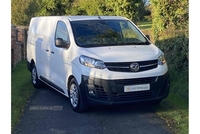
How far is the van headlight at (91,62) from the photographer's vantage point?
21.6ft

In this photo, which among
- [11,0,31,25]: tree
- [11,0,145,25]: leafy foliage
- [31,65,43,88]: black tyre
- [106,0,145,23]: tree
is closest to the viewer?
[31,65,43,88]: black tyre

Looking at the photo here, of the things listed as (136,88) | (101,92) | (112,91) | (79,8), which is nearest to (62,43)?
(101,92)

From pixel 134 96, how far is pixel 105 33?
179 cm

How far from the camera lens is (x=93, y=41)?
7.40 meters

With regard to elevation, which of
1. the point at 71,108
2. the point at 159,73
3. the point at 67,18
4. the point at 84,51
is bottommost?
the point at 71,108

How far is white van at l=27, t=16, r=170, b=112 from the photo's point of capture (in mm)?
6551

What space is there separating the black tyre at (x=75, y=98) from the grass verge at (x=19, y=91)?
114cm

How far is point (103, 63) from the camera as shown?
6574mm

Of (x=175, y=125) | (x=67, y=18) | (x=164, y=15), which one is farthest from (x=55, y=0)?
(x=175, y=125)

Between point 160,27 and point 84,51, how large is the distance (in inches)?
287

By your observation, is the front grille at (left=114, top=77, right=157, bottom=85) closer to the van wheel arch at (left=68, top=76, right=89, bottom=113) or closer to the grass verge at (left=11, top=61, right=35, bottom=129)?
the van wheel arch at (left=68, top=76, right=89, bottom=113)

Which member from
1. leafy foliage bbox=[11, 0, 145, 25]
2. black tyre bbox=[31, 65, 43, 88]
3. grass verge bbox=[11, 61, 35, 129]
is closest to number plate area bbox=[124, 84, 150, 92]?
grass verge bbox=[11, 61, 35, 129]

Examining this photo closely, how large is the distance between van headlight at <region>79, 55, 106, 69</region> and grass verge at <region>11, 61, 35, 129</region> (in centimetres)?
173
